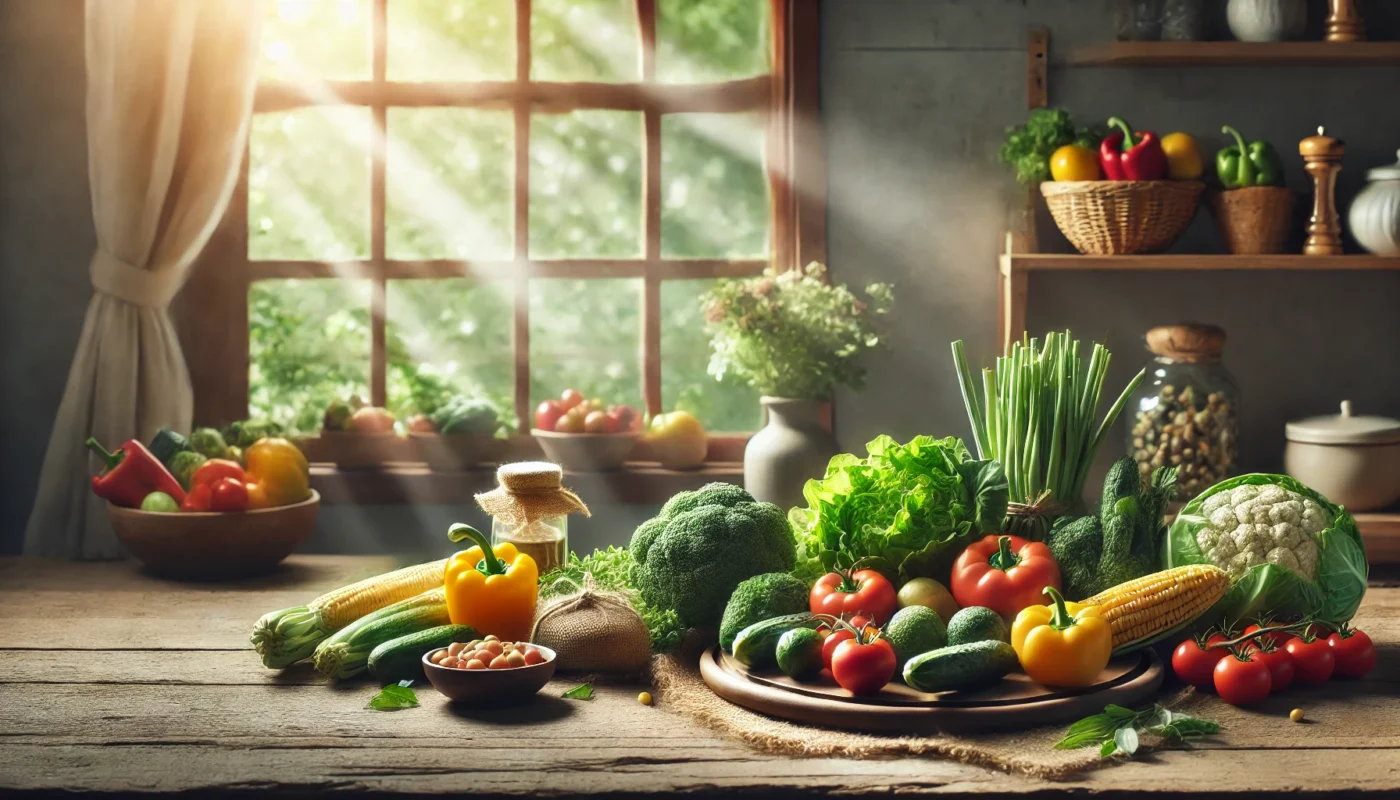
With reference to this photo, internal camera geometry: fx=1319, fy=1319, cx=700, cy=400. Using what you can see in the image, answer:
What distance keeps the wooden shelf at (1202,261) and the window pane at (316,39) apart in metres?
1.67

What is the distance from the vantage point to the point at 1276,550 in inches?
79.0

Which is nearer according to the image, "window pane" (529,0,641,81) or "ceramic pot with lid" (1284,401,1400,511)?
"ceramic pot with lid" (1284,401,1400,511)

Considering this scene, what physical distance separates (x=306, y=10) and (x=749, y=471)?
1592 millimetres

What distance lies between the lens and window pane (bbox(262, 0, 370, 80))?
321 centimetres

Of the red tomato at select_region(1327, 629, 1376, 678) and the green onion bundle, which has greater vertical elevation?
the green onion bundle

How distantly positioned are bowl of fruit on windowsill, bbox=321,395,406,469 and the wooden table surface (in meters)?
1.09

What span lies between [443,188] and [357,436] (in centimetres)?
65

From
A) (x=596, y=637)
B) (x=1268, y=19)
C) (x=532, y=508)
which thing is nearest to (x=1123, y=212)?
(x=1268, y=19)

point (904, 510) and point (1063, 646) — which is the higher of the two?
point (904, 510)

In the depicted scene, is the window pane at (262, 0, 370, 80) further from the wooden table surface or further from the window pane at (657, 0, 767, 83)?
the wooden table surface

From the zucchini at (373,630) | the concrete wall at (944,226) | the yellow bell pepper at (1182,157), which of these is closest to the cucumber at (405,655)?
the zucchini at (373,630)

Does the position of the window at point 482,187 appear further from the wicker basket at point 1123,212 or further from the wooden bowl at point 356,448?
the wicker basket at point 1123,212

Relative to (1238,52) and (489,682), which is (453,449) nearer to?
(489,682)

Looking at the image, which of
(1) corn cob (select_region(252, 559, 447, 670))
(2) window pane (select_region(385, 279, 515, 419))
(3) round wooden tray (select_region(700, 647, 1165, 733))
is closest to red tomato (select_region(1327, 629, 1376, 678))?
(3) round wooden tray (select_region(700, 647, 1165, 733))
